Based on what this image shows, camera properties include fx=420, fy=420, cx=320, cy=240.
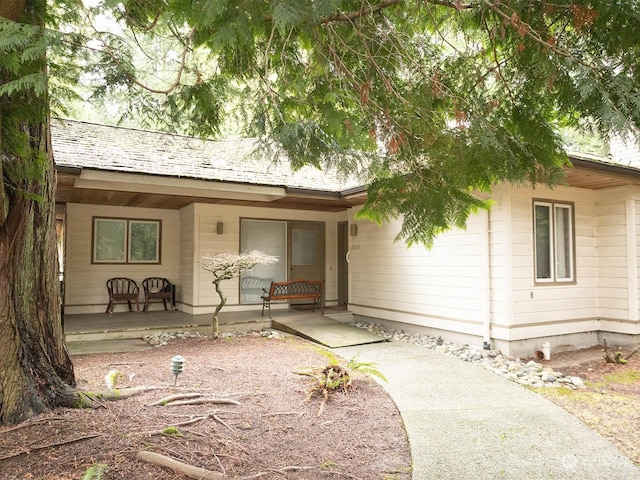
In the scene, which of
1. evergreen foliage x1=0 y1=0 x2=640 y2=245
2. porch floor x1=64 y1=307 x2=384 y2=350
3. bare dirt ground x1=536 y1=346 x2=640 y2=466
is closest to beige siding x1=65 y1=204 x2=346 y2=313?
porch floor x1=64 y1=307 x2=384 y2=350

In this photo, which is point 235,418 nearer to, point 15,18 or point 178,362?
point 178,362

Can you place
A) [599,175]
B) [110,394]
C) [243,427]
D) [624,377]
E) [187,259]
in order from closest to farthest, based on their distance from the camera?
[243,427] < [110,394] < [624,377] < [599,175] < [187,259]

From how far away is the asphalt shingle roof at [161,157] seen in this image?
6.84 meters

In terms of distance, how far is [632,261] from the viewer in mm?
6793

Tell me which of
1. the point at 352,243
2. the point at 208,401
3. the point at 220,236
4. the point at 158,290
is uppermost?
the point at 220,236

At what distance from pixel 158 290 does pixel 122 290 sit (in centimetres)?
77

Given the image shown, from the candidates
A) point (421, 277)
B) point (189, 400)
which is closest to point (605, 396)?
point (421, 277)

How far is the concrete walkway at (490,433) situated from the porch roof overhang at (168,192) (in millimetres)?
3943

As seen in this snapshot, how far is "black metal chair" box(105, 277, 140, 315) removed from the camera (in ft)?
29.4

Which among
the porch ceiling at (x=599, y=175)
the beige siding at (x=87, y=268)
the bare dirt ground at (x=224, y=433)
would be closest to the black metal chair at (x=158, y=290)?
the beige siding at (x=87, y=268)

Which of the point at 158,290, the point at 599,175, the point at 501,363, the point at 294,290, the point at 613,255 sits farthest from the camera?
the point at 158,290

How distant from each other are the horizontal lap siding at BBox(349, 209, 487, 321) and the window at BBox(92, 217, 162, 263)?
4.70 metres

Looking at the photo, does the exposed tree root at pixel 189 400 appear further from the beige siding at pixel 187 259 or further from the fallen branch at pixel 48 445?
the beige siding at pixel 187 259

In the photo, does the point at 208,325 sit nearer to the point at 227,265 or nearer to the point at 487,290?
the point at 227,265
